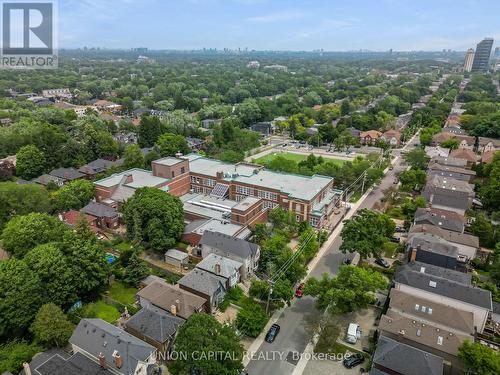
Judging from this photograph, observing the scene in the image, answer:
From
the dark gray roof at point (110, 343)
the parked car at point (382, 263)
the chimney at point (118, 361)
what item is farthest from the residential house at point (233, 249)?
the chimney at point (118, 361)

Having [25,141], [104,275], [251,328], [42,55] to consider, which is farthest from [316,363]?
[42,55]

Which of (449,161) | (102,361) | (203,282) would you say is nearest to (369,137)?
(449,161)

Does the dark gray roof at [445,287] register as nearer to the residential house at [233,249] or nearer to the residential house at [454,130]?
the residential house at [233,249]

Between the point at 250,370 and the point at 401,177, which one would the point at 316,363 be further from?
the point at 401,177

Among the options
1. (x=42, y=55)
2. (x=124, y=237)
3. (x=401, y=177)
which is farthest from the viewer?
(x=42, y=55)

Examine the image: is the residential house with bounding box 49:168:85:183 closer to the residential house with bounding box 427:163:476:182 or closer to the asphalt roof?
the asphalt roof

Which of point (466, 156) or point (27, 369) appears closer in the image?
point (27, 369)

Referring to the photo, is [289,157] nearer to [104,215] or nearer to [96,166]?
[96,166]
